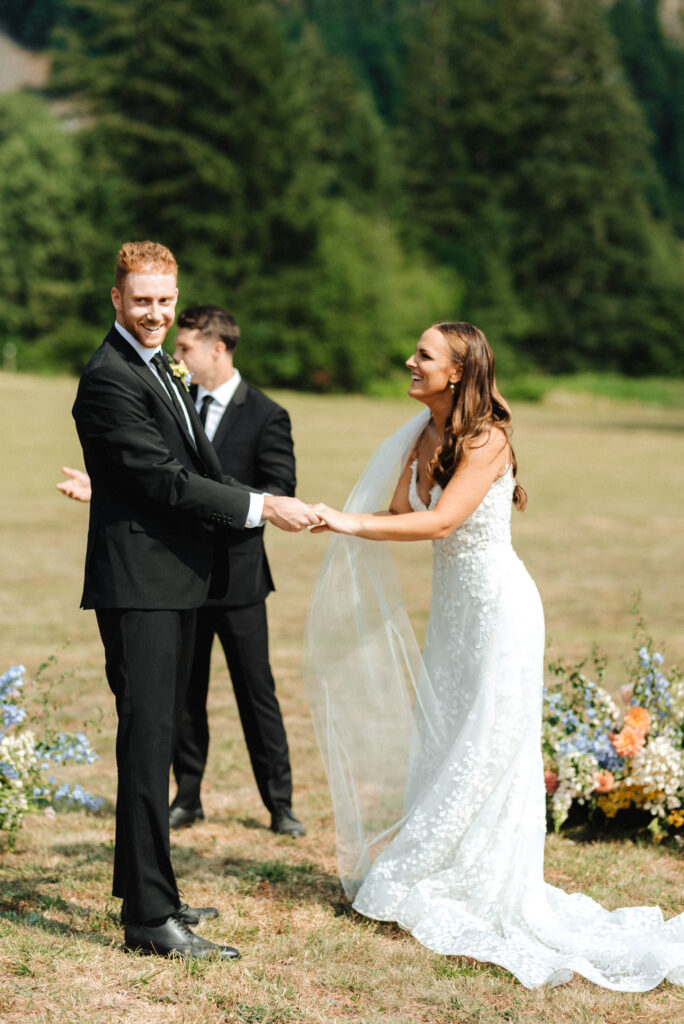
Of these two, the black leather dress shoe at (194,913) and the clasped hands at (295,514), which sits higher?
the clasped hands at (295,514)

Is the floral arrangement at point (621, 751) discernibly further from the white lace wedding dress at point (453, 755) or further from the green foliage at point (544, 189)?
the green foliage at point (544, 189)

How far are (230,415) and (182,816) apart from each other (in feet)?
6.66

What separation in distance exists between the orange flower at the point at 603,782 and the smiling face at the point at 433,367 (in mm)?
2224

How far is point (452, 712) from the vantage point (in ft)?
15.3

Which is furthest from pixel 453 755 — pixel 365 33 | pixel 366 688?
pixel 365 33

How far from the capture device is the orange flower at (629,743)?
5.54 meters

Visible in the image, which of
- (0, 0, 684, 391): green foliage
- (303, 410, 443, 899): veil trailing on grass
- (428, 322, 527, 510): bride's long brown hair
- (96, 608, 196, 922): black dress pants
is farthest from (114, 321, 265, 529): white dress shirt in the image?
(0, 0, 684, 391): green foliage

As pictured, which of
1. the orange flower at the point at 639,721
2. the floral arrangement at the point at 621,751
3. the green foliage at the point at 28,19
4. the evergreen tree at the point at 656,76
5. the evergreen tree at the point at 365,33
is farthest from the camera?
the green foliage at the point at 28,19

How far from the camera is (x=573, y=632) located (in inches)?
412

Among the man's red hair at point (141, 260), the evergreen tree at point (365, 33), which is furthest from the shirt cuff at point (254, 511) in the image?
the evergreen tree at point (365, 33)

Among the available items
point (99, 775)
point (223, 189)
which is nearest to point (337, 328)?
point (223, 189)

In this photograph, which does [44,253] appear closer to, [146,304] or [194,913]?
[146,304]

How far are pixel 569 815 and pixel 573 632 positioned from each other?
4.72 m

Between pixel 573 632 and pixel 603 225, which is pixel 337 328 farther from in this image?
pixel 573 632
